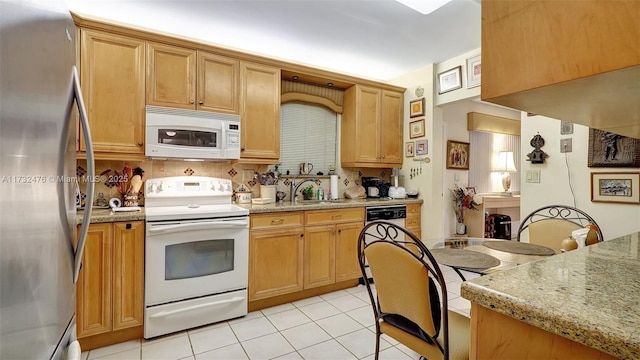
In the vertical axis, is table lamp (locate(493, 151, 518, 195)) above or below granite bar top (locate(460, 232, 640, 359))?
above

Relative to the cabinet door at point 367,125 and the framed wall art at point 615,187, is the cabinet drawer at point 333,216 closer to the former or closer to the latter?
the cabinet door at point 367,125

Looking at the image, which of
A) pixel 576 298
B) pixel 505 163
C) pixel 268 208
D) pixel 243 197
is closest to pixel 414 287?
pixel 576 298

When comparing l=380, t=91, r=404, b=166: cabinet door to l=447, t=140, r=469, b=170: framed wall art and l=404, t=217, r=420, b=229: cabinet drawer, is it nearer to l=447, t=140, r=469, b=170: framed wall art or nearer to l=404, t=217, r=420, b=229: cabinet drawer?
l=404, t=217, r=420, b=229: cabinet drawer

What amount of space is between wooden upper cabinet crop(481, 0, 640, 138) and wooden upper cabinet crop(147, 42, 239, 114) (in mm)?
2413

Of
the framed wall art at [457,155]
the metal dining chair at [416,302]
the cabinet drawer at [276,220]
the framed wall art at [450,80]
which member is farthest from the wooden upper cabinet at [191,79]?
the framed wall art at [457,155]

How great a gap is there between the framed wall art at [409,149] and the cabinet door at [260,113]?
1.73 meters

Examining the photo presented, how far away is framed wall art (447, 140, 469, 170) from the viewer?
4441mm

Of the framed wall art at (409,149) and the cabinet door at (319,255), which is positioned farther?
the framed wall art at (409,149)

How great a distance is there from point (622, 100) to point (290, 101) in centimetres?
297

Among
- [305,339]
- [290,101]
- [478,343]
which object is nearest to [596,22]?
[478,343]

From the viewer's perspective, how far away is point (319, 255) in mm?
2877

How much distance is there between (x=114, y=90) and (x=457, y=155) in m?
4.37

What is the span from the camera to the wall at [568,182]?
2.22 meters

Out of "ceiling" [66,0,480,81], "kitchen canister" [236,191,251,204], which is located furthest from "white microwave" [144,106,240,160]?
"ceiling" [66,0,480,81]
